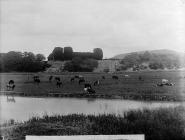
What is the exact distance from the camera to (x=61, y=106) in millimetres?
3273

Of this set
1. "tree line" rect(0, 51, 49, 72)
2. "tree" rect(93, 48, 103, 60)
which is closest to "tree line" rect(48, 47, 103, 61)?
"tree" rect(93, 48, 103, 60)

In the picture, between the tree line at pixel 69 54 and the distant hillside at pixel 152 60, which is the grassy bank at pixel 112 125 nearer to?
the distant hillside at pixel 152 60

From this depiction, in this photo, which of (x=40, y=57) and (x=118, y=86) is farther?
(x=118, y=86)

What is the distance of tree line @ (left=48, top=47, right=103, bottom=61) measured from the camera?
324cm

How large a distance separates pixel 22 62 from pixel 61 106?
1.63 ft

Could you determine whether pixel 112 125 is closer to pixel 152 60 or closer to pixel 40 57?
pixel 152 60

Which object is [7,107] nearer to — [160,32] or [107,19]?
[107,19]

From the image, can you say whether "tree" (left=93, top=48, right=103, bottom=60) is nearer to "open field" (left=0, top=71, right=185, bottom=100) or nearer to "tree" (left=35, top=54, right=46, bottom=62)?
"open field" (left=0, top=71, right=185, bottom=100)

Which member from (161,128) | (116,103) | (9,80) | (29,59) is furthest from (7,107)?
(161,128)

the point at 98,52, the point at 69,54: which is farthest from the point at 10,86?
the point at 98,52

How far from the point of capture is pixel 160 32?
131 inches

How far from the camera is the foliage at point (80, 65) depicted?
331cm

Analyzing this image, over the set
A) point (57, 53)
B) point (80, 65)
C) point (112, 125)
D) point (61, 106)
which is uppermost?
point (57, 53)

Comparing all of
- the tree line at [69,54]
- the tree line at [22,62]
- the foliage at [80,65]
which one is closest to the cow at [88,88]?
the foliage at [80,65]
